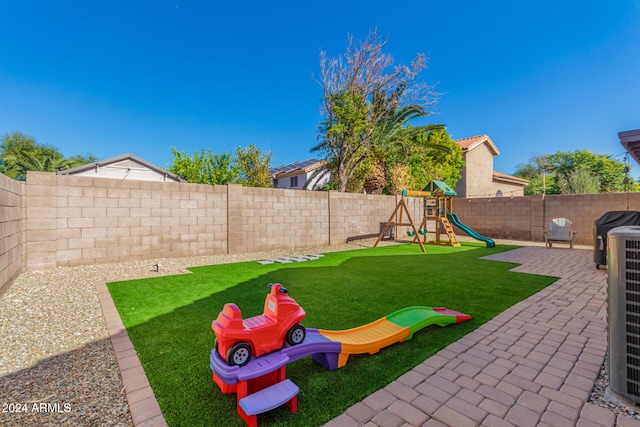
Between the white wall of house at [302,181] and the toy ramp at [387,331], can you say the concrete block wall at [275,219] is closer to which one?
the toy ramp at [387,331]

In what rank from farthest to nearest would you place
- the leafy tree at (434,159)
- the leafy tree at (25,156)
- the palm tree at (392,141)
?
1. the leafy tree at (25,156)
2. the leafy tree at (434,159)
3. the palm tree at (392,141)

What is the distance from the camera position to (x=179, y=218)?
7602 mm

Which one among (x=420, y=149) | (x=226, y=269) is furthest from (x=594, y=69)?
(x=226, y=269)

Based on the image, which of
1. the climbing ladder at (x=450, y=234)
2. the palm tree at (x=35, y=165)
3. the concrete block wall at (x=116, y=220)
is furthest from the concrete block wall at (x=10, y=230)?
the palm tree at (x=35, y=165)

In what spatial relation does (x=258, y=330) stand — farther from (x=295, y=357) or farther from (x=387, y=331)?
(x=387, y=331)

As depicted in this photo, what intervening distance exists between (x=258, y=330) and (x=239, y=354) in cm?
18

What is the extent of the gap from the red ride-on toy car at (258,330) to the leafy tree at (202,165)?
56.0ft

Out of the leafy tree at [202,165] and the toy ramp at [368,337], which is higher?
the leafy tree at [202,165]

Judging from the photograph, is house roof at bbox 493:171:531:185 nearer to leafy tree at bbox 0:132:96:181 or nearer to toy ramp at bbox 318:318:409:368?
toy ramp at bbox 318:318:409:368

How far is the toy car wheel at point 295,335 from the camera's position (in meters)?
2.15

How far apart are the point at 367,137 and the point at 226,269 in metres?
10.6

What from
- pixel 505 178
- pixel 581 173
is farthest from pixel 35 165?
pixel 581 173

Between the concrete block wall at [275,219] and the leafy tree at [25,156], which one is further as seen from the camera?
the leafy tree at [25,156]

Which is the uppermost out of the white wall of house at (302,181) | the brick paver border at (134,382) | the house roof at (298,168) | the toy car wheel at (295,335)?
the house roof at (298,168)
